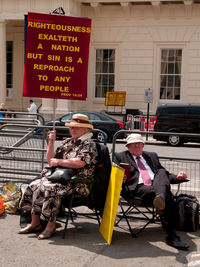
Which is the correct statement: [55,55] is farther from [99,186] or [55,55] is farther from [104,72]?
[104,72]

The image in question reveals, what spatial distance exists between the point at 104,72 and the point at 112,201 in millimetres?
22542

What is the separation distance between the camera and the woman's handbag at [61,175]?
5.39m

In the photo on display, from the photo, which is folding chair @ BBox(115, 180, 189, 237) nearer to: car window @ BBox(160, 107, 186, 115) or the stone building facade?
car window @ BBox(160, 107, 186, 115)

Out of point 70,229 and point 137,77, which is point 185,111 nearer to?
point 137,77

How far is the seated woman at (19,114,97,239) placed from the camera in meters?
5.41

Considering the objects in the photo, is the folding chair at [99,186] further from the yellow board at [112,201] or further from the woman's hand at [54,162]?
the woman's hand at [54,162]

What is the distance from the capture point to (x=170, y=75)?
26.4 m

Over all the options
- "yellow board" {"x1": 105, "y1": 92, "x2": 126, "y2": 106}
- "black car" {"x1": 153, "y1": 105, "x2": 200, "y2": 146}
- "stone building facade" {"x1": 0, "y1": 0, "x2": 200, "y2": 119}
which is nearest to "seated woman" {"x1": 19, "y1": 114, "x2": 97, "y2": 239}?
"black car" {"x1": 153, "y1": 105, "x2": 200, "y2": 146}

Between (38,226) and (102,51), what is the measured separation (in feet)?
73.4

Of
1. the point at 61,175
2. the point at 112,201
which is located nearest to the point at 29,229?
the point at 61,175

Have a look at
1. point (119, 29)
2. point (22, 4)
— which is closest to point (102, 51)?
point (119, 29)

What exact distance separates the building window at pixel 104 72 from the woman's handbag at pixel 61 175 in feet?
71.9

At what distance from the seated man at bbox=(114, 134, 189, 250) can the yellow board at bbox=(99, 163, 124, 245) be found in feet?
1.15

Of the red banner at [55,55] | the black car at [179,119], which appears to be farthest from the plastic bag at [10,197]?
the black car at [179,119]
